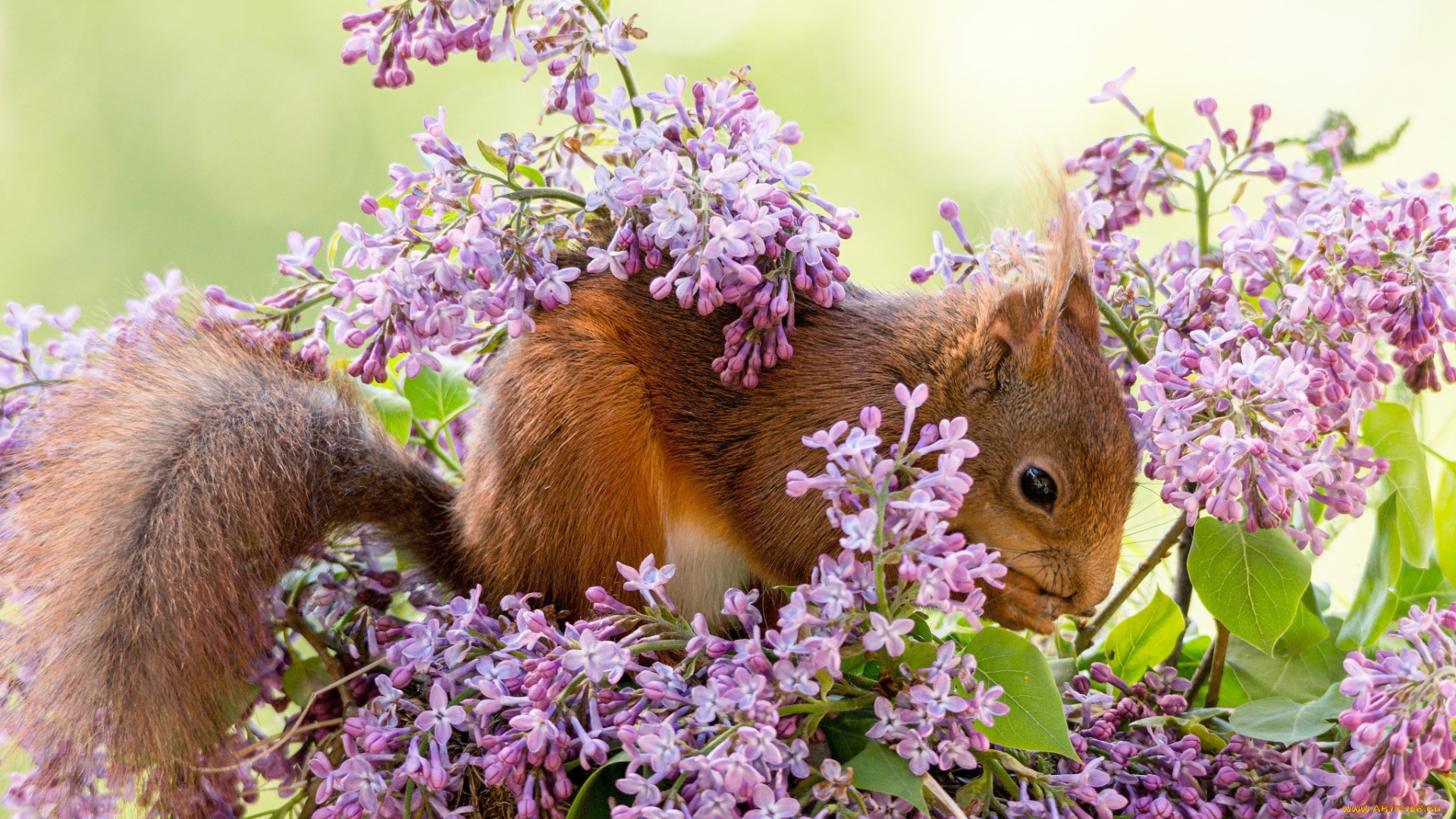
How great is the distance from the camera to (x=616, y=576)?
4.00ft

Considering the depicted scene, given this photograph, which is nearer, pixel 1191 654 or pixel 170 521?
pixel 170 521

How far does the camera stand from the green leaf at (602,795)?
909mm

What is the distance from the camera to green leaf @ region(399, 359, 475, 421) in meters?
1.29

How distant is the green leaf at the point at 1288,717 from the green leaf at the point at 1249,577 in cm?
5

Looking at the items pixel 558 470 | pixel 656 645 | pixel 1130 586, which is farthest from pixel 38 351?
pixel 1130 586

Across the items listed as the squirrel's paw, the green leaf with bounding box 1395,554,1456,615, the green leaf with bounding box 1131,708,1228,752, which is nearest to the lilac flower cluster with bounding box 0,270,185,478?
the squirrel's paw

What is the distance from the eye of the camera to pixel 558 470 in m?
1.20

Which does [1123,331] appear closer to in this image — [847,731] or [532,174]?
[847,731]

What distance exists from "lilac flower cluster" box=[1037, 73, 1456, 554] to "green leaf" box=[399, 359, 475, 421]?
2.31 feet

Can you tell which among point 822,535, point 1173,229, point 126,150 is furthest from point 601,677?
point 126,150

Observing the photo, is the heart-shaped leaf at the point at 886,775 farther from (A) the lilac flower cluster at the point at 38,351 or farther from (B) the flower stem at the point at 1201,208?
(A) the lilac flower cluster at the point at 38,351

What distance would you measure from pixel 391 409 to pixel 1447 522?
3.44ft

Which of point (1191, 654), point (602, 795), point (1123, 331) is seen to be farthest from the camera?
point (1191, 654)

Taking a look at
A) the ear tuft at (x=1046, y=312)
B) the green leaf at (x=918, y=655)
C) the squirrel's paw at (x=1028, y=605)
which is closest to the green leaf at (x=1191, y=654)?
the squirrel's paw at (x=1028, y=605)
